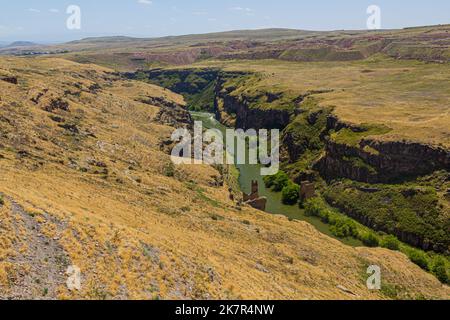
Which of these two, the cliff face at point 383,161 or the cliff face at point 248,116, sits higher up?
the cliff face at point 248,116

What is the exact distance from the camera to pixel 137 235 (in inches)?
1532

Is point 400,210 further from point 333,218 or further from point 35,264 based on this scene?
point 35,264

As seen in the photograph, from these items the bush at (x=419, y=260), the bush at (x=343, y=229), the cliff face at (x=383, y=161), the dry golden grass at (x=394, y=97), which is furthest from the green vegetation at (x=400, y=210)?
the dry golden grass at (x=394, y=97)

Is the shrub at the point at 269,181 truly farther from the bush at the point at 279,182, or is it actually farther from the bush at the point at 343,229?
the bush at the point at 343,229

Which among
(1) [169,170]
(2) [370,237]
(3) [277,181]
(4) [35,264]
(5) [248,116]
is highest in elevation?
(5) [248,116]

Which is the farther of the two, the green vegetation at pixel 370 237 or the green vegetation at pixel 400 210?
the green vegetation at pixel 400 210

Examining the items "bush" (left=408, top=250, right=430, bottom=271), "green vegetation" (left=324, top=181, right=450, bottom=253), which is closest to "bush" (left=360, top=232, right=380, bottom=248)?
"bush" (left=408, top=250, right=430, bottom=271)

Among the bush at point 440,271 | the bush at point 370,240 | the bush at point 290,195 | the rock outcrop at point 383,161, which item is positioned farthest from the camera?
the bush at point 290,195

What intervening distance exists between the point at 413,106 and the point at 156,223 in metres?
95.6

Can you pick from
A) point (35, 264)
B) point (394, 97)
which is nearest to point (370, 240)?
point (35, 264)

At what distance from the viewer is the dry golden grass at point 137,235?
3095cm

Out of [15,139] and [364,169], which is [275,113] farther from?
[15,139]

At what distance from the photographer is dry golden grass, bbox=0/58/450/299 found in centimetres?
3095

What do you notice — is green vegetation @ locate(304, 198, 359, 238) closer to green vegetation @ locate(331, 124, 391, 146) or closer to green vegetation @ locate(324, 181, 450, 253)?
green vegetation @ locate(324, 181, 450, 253)
